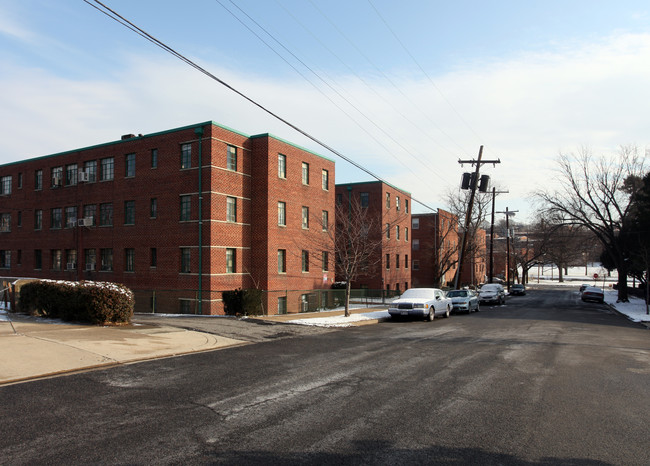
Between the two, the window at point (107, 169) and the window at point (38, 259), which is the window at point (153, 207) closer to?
the window at point (107, 169)

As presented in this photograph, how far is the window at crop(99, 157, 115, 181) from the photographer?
3272 centimetres

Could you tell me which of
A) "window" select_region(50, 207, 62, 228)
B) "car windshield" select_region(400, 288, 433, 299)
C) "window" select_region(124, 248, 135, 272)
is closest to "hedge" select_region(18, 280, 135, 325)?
"car windshield" select_region(400, 288, 433, 299)

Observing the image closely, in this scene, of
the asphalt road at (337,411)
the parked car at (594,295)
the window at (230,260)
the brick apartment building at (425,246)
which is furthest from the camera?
the brick apartment building at (425,246)

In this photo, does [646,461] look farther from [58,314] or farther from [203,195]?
[203,195]

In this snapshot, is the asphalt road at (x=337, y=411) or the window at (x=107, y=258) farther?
→ the window at (x=107, y=258)

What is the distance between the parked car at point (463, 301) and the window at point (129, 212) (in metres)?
21.7

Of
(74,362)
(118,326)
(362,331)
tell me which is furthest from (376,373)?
(118,326)

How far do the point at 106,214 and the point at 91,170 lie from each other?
365cm

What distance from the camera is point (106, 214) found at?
3306cm

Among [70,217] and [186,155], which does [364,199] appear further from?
[70,217]

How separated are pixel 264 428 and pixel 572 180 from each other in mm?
43720

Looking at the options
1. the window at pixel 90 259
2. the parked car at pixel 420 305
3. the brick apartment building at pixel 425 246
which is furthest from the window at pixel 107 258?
the brick apartment building at pixel 425 246

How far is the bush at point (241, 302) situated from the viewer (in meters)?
21.2

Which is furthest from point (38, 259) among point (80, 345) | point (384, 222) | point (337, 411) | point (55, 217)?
point (337, 411)
